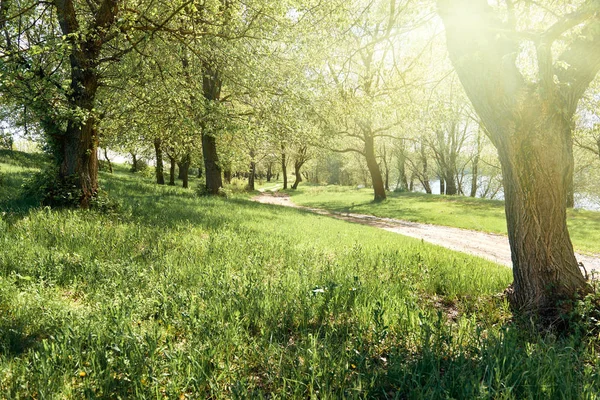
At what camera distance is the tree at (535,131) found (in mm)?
4242

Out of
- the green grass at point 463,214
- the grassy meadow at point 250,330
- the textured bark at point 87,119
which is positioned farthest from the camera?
the green grass at point 463,214

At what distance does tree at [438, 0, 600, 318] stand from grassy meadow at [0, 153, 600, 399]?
2.33 feet

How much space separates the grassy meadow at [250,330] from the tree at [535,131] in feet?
2.33

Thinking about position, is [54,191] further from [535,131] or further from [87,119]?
[535,131]

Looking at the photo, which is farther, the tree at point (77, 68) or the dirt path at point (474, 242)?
the dirt path at point (474, 242)

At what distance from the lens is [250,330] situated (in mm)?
3377

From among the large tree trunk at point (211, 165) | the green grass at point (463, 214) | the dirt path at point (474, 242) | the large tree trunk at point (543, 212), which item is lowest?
the dirt path at point (474, 242)

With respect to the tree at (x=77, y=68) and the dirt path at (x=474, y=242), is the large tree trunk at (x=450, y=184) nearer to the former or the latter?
the dirt path at (x=474, y=242)

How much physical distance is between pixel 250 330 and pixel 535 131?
439cm

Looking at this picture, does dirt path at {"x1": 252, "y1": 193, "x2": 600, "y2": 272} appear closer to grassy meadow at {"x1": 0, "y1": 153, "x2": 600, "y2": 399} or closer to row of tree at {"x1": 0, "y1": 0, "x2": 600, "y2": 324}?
row of tree at {"x1": 0, "y1": 0, "x2": 600, "y2": 324}

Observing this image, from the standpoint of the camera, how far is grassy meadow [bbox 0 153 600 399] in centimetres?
240

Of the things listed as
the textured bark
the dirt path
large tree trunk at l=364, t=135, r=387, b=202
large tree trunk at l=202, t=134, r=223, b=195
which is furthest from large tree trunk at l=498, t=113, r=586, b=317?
large tree trunk at l=364, t=135, r=387, b=202

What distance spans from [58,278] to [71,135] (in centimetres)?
652

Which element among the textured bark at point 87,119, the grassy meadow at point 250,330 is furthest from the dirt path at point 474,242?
the textured bark at point 87,119
